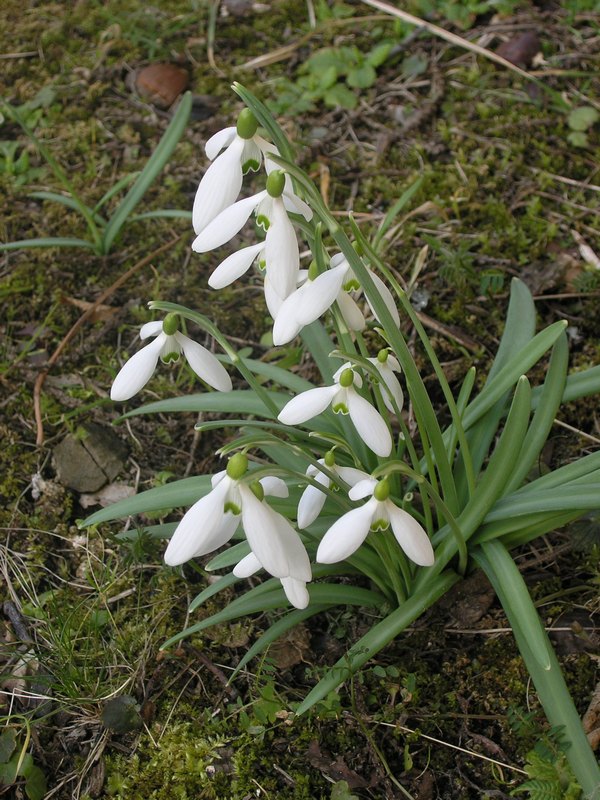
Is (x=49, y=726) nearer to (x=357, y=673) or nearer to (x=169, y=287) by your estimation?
(x=357, y=673)

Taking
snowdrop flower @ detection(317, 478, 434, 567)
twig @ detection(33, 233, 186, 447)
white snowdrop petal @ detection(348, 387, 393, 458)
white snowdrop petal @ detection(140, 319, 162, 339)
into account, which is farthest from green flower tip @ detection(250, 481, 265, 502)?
twig @ detection(33, 233, 186, 447)

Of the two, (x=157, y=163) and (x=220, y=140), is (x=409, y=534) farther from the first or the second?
(x=157, y=163)

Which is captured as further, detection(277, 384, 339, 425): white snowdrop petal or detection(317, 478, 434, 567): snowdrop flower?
detection(277, 384, 339, 425): white snowdrop petal

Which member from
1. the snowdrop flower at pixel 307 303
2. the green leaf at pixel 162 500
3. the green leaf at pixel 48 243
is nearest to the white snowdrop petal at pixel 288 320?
the snowdrop flower at pixel 307 303

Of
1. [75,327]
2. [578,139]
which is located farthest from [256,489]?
[578,139]

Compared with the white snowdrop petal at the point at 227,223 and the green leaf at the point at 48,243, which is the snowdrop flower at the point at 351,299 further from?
the green leaf at the point at 48,243

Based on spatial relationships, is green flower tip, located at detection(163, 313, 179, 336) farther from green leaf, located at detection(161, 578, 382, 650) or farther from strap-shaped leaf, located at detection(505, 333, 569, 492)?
strap-shaped leaf, located at detection(505, 333, 569, 492)
